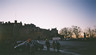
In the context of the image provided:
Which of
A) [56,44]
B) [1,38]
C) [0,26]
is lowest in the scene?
[56,44]

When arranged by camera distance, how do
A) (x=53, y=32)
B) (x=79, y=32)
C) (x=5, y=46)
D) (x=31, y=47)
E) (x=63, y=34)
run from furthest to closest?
(x=53, y=32) → (x=63, y=34) → (x=79, y=32) → (x=5, y=46) → (x=31, y=47)

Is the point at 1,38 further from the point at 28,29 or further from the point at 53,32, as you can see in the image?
the point at 53,32

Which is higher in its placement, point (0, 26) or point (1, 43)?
point (0, 26)

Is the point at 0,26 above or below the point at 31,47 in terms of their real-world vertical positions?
above

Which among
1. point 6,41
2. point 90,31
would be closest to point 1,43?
point 6,41

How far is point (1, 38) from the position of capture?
34.9 feet

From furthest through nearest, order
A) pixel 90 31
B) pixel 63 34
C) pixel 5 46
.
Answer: pixel 63 34 < pixel 90 31 < pixel 5 46

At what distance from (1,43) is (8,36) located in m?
1.05

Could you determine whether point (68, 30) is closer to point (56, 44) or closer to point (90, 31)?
point (90, 31)

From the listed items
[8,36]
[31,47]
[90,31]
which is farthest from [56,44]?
[90,31]

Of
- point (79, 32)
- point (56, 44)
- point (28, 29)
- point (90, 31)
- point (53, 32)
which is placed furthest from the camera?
point (53, 32)

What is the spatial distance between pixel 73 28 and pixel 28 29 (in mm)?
41783

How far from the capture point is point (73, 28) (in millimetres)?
84688

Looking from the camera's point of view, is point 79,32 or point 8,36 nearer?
point 8,36
